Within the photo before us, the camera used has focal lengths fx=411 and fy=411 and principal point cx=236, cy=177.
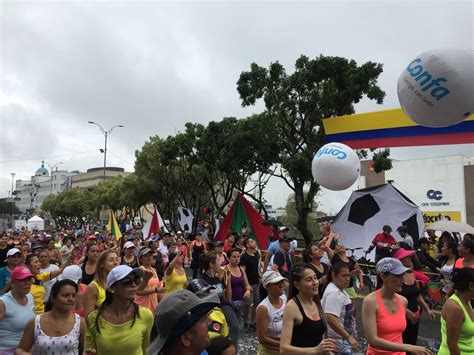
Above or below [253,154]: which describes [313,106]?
above

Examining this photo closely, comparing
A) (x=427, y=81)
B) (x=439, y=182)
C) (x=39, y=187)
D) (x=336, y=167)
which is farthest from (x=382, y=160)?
(x=39, y=187)

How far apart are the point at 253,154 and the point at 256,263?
12635 mm

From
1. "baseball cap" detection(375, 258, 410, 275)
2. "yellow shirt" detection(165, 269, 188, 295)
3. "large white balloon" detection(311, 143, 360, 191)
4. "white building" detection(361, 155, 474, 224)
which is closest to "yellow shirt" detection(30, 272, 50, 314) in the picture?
"yellow shirt" detection(165, 269, 188, 295)

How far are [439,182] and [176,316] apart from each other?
57.1 meters

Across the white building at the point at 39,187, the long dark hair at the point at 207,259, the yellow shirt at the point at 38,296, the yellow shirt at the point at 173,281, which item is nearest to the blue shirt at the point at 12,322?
the yellow shirt at the point at 38,296

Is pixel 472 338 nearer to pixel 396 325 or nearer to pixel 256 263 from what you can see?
pixel 396 325

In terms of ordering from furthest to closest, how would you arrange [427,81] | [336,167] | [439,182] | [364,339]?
[439,182]
[336,167]
[364,339]
[427,81]

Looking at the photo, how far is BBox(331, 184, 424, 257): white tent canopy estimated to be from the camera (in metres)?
10.7

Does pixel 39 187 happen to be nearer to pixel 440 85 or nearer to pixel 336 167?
pixel 336 167

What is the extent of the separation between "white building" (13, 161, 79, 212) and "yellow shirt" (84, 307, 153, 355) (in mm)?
122445

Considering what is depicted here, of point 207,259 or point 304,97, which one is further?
point 304,97

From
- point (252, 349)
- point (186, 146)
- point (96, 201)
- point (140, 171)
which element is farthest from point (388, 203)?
point (96, 201)

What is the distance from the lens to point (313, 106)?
58.4ft

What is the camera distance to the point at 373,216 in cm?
1084
